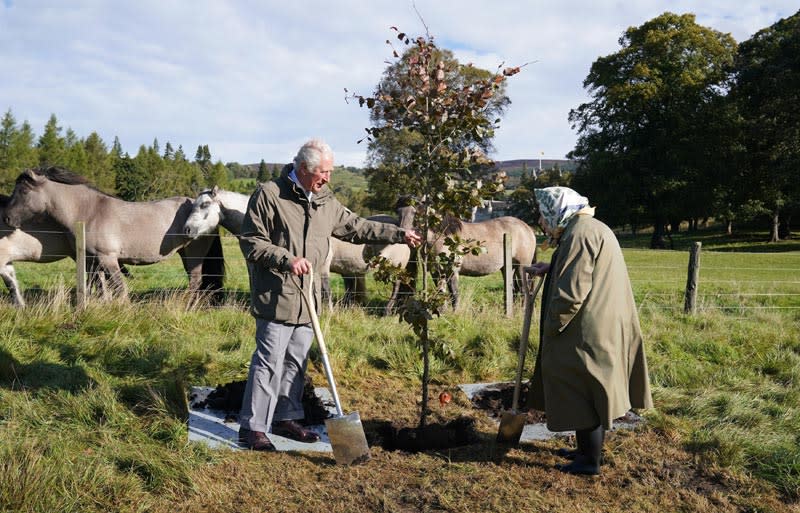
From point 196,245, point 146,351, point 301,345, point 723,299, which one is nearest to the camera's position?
point 301,345

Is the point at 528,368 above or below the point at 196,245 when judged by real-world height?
below

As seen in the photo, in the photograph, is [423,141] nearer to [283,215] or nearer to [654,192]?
[283,215]

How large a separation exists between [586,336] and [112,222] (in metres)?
7.79

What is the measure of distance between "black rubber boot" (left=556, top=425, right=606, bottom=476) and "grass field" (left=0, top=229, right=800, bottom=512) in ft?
0.34

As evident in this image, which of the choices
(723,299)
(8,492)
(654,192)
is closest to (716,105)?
(654,192)

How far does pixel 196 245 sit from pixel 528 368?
5.84 m

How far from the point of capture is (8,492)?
3.37 meters

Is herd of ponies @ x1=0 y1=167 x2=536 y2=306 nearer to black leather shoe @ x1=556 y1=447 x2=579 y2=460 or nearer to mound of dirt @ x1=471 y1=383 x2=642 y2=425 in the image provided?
mound of dirt @ x1=471 y1=383 x2=642 y2=425

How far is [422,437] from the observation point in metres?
4.73

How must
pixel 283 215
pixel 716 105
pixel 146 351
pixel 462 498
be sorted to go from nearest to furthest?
1. pixel 462 498
2. pixel 283 215
3. pixel 146 351
4. pixel 716 105

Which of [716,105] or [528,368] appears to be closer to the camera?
[528,368]

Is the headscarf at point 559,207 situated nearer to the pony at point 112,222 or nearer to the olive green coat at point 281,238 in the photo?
the olive green coat at point 281,238

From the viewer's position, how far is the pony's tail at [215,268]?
9.97m

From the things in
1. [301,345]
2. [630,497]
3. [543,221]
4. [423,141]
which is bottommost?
[630,497]
